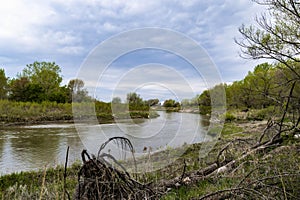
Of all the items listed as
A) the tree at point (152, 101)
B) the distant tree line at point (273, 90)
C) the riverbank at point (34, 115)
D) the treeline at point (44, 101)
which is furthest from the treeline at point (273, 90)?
the riverbank at point (34, 115)

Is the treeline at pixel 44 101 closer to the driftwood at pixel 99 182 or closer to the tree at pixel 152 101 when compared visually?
the tree at pixel 152 101

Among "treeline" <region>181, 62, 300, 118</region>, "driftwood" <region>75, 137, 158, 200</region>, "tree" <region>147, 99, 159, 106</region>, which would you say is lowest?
"driftwood" <region>75, 137, 158, 200</region>

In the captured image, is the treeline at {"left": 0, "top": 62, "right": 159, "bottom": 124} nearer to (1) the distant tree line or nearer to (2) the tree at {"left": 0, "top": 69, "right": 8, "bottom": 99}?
(2) the tree at {"left": 0, "top": 69, "right": 8, "bottom": 99}

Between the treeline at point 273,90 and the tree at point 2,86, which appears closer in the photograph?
the treeline at point 273,90

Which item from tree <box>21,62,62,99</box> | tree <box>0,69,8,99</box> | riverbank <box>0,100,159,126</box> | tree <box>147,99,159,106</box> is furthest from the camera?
tree <box>21,62,62,99</box>

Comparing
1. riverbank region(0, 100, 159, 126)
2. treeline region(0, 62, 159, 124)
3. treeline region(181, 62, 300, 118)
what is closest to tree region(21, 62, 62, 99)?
treeline region(0, 62, 159, 124)

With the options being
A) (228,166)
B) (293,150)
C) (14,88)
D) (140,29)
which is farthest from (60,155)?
(14,88)

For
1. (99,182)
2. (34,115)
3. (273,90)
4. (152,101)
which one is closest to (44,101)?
(34,115)

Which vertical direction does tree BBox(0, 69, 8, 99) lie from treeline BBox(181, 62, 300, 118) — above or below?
above

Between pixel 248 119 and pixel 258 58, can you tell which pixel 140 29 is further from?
pixel 248 119

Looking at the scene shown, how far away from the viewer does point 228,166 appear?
2.85 m

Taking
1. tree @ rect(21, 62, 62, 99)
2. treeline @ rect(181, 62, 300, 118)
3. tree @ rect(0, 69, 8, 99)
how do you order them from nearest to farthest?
treeline @ rect(181, 62, 300, 118) → tree @ rect(0, 69, 8, 99) → tree @ rect(21, 62, 62, 99)

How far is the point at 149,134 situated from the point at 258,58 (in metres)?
5.04

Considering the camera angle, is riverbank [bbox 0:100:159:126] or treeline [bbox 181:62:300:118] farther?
riverbank [bbox 0:100:159:126]
